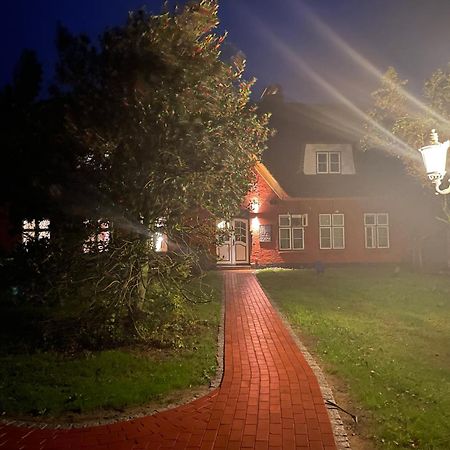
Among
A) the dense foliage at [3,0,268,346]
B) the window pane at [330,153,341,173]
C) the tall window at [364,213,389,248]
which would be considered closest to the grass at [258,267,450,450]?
the dense foliage at [3,0,268,346]

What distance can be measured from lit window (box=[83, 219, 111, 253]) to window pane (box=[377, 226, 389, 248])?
16772mm

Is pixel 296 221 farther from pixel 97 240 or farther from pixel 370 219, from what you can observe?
pixel 97 240

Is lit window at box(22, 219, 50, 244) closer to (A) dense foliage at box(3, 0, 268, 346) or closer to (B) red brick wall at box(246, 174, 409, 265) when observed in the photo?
(A) dense foliage at box(3, 0, 268, 346)

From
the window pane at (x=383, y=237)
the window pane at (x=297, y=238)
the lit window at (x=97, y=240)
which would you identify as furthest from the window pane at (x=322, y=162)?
the lit window at (x=97, y=240)

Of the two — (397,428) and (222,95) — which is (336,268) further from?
(397,428)

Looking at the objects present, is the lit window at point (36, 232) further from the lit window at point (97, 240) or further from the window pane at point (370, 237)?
the window pane at point (370, 237)

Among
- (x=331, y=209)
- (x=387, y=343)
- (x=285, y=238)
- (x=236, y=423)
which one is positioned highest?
(x=331, y=209)

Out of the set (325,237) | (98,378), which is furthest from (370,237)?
(98,378)

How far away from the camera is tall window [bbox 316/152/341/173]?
2169cm

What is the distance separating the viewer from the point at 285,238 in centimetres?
2083

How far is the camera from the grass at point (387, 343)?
4.58m

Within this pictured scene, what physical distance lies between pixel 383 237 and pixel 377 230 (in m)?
0.45

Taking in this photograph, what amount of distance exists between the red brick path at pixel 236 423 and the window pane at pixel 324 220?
15.1m

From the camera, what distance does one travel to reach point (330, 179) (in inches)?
847
